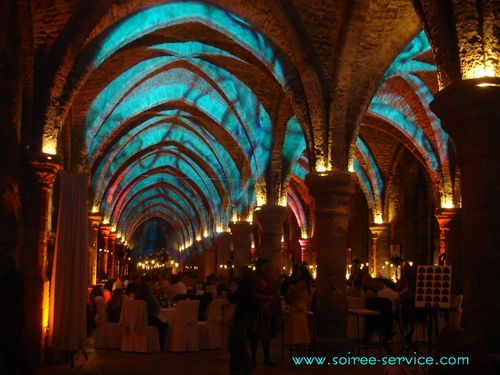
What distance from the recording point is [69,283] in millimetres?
7969

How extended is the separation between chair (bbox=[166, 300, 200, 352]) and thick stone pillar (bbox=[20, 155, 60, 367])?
221 cm

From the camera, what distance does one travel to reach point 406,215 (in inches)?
840

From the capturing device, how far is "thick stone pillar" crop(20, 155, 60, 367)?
8.72 meters

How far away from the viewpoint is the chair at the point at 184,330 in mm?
10391

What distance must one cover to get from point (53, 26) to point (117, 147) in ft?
32.1

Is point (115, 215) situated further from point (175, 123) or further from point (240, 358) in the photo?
point (240, 358)

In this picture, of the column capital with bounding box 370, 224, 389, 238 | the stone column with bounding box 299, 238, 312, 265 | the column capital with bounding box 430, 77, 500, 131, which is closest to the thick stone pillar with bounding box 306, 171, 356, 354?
the column capital with bounding box 430, 77, 500, 131

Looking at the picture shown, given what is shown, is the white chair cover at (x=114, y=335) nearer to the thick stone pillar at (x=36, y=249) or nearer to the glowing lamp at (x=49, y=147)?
the thick stone pillar at (x=36, y=249)

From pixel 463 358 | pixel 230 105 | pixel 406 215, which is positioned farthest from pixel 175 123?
pixel 463 358

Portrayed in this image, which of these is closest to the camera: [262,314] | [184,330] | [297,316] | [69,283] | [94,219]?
[69,283]

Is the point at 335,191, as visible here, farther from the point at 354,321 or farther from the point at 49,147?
the point at 49,147

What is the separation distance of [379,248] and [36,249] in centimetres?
1453

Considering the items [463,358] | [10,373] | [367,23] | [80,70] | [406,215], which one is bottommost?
[10,373]

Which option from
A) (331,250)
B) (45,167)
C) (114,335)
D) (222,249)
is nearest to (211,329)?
(114,335)
